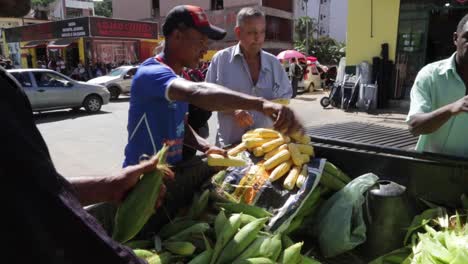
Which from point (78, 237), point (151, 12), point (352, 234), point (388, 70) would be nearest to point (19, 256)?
point (78, 237)

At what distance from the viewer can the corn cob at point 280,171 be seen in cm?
229

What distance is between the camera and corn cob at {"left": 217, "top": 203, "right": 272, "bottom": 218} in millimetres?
2070

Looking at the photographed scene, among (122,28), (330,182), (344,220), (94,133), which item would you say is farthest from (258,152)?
(122,28)

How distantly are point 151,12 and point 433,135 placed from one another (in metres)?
45.5

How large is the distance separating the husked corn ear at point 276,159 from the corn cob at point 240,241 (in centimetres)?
51

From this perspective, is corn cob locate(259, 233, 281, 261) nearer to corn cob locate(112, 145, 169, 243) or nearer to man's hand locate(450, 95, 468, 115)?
corn cob locate(112, 145, 169, 243)

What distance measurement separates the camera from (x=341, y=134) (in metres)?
3.05

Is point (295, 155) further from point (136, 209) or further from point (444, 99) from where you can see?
point (136, 209)

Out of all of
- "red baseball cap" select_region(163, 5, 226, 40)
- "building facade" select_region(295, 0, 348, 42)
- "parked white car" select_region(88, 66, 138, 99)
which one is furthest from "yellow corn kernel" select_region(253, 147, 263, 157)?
"building facade" select_region(295, 0, 348, 42)

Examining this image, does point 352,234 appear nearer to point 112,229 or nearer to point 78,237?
point 112,229

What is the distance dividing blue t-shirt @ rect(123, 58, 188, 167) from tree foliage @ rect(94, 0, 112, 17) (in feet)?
318

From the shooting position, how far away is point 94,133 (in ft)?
33.8

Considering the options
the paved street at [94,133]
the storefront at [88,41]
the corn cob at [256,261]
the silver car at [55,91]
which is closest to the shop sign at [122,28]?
the storefront at [88,41]

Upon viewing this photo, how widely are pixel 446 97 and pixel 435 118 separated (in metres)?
0.33
